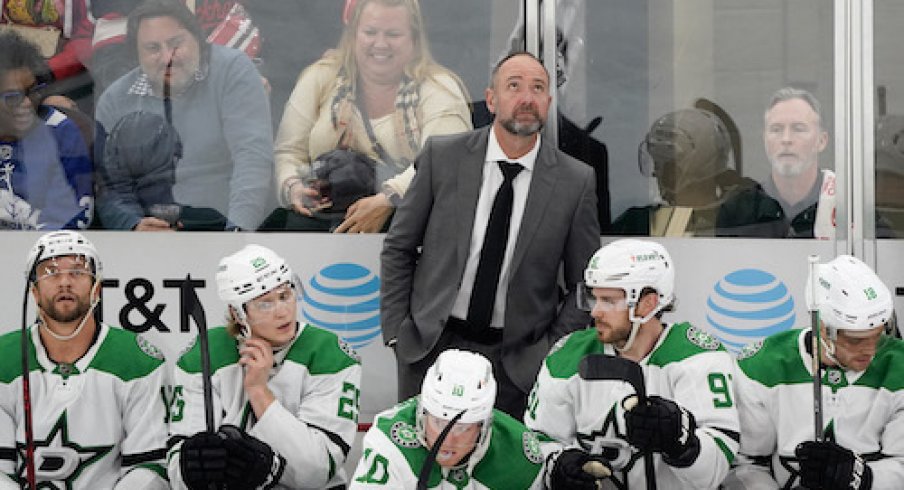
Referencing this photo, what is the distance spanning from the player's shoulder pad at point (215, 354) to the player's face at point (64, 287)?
1.21 ft

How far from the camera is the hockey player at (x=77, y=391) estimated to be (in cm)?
577

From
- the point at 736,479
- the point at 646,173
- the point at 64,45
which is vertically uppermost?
the point at 64,45

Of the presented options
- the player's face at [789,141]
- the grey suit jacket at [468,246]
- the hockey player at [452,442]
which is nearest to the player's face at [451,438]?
the hockey player at [452,442]

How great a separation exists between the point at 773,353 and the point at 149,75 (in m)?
2.64

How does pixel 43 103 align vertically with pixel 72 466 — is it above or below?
above

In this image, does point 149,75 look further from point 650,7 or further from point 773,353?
point 773,353

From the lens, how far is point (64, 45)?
22.8ft

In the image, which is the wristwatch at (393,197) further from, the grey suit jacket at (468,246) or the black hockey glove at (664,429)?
the black hockey glove at (664,429)

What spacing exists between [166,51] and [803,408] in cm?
280

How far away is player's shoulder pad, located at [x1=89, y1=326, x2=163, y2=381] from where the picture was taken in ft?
19.2

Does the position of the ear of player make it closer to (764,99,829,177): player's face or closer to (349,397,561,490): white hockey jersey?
(349,397,561,490): white hockey jersey

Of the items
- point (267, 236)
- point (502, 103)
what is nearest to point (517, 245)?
point (502, 103)

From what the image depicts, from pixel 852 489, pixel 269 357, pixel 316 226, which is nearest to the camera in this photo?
pixel 852 489

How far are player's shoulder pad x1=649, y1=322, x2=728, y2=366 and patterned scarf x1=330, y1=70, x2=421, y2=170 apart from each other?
1.64m
